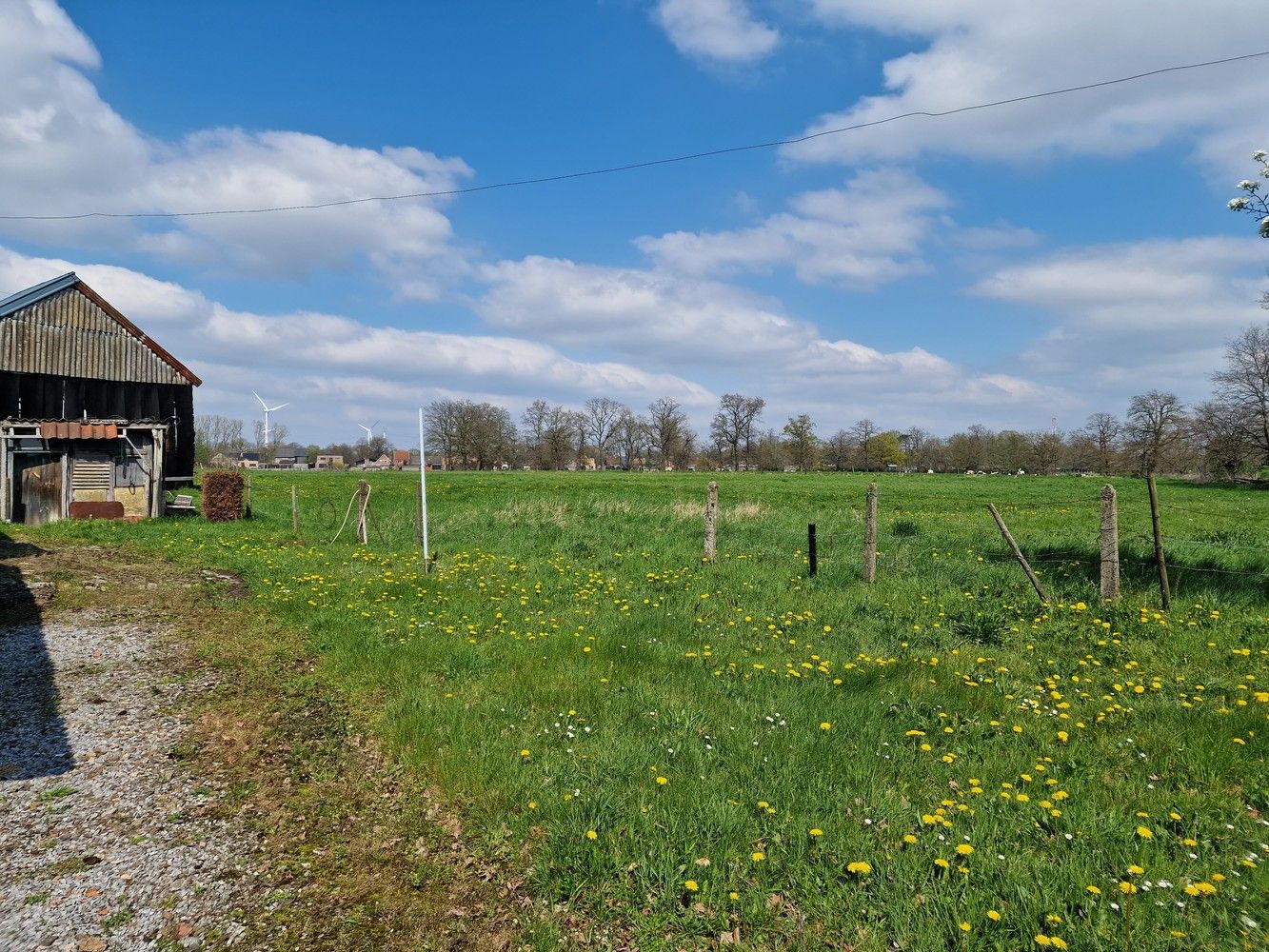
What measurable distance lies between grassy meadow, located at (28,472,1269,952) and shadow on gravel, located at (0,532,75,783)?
2.47m

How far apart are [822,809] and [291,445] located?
196m

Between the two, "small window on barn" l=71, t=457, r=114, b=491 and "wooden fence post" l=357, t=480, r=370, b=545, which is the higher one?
"small window on barn" l=71, t=457, r=114, b=491

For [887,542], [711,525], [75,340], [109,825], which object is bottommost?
[109,825]

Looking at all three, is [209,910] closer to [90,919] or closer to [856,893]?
[90,919]

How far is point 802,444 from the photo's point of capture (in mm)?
121125

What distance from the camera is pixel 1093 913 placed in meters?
3.80

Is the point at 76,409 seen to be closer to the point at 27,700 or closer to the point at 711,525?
the point at 27,700

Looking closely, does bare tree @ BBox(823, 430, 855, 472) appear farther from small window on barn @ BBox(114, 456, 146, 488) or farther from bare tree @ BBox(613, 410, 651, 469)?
small window on barn @ BBox(114, 456, 146, 488)

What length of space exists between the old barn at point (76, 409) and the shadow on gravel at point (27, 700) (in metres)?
15.1

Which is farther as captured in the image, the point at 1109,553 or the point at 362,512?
the point at 362,512

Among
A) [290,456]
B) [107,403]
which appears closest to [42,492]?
[107,403]

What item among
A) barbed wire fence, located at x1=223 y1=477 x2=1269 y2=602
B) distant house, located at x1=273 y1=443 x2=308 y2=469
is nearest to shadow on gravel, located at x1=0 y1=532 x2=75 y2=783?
barbed wire fence, located at x1=223 y1=477 x2=1269 y2=602

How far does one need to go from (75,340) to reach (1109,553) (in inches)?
1346

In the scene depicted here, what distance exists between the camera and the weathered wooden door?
23.2 m
